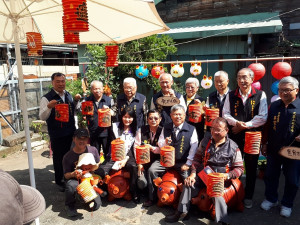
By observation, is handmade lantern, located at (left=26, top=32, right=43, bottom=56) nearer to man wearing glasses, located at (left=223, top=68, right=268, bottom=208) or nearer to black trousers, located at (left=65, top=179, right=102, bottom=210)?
black trousers, located at (left=65, top=179, right=102, bottom=210)

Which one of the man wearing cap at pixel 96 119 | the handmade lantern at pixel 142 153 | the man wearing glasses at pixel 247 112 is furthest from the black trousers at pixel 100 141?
the man wearing glasses at pixel 247 112

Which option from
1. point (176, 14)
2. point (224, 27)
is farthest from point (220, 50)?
point (176, 14)

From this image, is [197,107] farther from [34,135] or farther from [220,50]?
[34,135]

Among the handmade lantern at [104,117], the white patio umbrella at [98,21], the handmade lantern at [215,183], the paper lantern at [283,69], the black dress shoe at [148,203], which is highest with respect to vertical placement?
the white patio umbrella at [98,21]

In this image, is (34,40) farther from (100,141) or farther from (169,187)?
(169,187)

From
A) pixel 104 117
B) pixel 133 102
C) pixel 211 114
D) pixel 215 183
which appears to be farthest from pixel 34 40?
pixel 215 183

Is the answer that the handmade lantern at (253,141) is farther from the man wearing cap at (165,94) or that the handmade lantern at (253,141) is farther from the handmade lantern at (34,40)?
the handmade lantern at (34,40)

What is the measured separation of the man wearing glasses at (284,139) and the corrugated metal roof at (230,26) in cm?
392

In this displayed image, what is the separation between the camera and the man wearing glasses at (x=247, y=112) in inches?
141

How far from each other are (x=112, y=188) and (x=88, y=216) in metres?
0.52

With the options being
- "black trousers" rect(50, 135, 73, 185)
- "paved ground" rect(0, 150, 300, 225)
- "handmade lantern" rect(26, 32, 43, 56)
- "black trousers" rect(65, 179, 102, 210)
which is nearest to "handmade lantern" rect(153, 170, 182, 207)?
"paved ground" rect(0, 150, 300, 225)

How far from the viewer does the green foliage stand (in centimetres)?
797

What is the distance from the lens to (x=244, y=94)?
3688mm

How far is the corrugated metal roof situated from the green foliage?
582 mm
